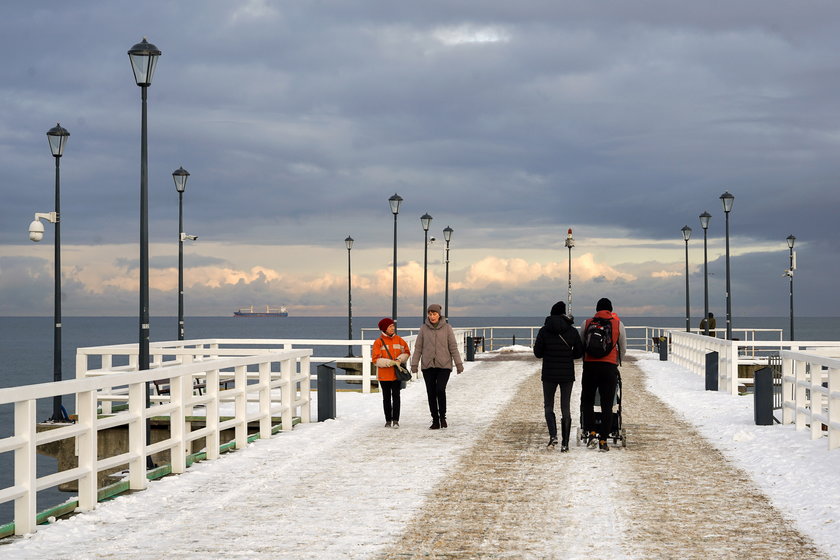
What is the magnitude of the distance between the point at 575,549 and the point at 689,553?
0.80 meters

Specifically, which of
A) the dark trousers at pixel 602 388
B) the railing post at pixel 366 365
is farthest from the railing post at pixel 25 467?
the railing post at pixel 366 365

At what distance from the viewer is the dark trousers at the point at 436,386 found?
15.2m

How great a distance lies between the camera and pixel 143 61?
16.5 meters

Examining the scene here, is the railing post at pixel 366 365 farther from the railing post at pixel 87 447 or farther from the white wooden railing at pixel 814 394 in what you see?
the railing post at pixel 87 447

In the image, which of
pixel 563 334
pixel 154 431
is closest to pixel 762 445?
pixel 563 334

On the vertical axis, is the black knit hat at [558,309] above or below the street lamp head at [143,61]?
below

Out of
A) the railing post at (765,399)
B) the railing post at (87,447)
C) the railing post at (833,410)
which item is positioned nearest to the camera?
the railing post at (87,447)

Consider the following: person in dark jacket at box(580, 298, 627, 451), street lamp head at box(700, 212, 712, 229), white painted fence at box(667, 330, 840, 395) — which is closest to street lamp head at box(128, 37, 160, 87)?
person in dark jacket at box(580, 298, 627, 451)

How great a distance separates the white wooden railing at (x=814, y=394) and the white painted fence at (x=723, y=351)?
8.17ft

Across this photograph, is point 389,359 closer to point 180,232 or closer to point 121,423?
point 121,423

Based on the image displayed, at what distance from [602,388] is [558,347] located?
2.42ft

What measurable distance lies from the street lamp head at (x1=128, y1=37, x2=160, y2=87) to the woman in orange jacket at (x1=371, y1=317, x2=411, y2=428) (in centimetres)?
550

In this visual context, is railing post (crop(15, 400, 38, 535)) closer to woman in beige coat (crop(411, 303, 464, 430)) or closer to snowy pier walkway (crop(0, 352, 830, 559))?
snowy pier walkway (crop(0, 352, 830, 559))

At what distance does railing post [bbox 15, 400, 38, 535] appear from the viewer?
8.01 meters
